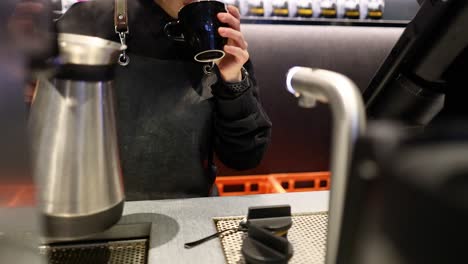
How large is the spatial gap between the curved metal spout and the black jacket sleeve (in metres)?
0.74

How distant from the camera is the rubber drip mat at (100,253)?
664mm

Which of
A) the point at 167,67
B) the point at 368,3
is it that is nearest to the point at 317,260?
the point at 167,67

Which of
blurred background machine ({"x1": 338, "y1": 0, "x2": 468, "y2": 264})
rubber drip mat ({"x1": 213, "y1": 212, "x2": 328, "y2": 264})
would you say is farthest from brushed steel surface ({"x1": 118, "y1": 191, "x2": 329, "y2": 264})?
blurred background machine ({"x1": 338, "y1": 0, "x2": 468, "y2": 264})

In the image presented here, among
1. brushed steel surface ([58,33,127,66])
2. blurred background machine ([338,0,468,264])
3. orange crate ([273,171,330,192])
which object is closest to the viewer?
blurred background machine ([338,0,468,264])

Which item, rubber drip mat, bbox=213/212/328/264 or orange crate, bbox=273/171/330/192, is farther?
orange crate, bbox=273/171/330/192

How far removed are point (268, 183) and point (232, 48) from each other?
1.31 meters

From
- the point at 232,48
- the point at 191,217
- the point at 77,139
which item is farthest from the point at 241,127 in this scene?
the point at 77,139

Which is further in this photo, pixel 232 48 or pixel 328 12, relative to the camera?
pixel 328 12

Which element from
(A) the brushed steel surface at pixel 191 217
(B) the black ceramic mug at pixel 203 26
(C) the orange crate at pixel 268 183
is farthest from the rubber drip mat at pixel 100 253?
(C) the orange crate at pixel 268 183

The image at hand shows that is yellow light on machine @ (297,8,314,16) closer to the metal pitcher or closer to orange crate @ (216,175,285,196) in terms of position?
orange crate @ (216,175,285,196)

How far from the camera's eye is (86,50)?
18.1 inches

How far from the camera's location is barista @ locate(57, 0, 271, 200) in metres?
1.22

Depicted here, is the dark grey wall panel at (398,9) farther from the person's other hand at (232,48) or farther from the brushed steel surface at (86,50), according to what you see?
the brushed steel surface at (86,50)

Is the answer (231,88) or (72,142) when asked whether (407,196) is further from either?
(231,88)
